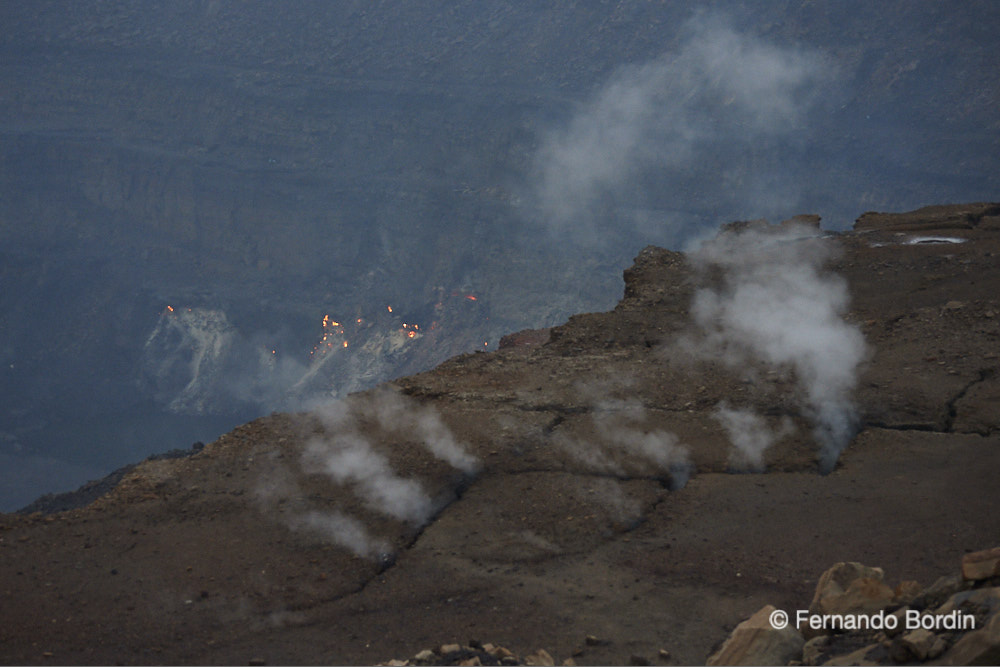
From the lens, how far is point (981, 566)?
13.2ft

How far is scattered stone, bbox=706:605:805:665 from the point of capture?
165 inches

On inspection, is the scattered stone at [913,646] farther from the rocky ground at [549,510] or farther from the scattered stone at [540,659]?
the scattered stone at [540,659]

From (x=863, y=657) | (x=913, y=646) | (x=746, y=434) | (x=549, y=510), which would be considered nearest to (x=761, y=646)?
(x=863, y=657)

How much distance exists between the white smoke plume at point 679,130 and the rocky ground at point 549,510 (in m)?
30.5

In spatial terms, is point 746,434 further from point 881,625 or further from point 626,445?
point 881,625

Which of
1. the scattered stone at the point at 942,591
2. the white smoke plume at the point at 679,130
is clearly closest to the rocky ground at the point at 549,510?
the scattered stone at the point at 942,591

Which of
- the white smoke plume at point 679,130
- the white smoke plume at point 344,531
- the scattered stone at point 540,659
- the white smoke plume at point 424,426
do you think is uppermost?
the white smoke plume at point 679,130

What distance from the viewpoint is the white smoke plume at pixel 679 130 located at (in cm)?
3809

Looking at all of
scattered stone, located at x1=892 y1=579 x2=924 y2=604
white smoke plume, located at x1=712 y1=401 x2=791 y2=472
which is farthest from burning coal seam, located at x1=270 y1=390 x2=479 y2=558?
scattered stone, located at x1=892 y1=579 x2=924 y2=604

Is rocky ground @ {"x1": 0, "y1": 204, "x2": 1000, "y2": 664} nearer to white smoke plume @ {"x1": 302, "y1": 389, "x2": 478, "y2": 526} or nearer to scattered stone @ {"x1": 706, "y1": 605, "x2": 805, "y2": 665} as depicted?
white smoke plume @ {"x1": 302, "y1": 389, "x2": 478, "y2": 526}

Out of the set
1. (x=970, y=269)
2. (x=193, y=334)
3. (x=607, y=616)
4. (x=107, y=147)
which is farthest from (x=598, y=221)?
(x=607, y=616)

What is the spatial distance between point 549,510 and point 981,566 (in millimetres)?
3093

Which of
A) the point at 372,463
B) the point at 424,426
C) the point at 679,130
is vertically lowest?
the point at 372,463

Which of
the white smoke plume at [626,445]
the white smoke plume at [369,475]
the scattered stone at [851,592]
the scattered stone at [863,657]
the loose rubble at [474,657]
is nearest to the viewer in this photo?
the scattered stone at [863,657]
